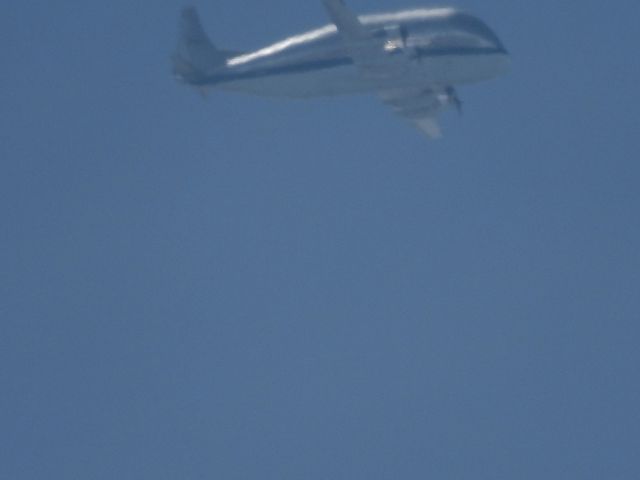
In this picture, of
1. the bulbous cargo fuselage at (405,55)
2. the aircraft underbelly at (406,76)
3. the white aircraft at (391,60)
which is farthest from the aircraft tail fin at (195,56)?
the aircraft underbelly at (406,76)

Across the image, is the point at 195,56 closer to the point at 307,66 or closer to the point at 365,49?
the point at 307,66

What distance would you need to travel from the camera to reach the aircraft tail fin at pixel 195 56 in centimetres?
11438

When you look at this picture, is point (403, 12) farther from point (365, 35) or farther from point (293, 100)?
point (293, 100)

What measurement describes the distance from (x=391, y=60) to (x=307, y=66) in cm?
760

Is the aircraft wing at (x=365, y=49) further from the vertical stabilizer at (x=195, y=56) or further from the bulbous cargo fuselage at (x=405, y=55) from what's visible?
the vertical stabilizer at (x=195, y=56)

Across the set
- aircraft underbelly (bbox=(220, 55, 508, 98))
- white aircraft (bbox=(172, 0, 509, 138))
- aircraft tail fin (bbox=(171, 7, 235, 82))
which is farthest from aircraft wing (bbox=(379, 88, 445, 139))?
aircraft tail fin (bbox=(171, 7, 235, 82))

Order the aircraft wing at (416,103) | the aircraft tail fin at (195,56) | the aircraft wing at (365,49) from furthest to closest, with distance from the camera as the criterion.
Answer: the aircraft tail fin at (195,56) < the aircraft wing at (416,103) < the aircraft wing at (365,49)

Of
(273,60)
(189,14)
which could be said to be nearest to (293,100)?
(273,60)

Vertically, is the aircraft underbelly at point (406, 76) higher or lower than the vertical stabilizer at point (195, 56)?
lower

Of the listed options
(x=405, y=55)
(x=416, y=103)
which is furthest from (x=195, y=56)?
(x=405, y=55)

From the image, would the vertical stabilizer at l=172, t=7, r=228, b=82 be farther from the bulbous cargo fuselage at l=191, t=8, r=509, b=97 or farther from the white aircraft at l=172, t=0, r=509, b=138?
the bulbous cargo fuselage at l=191, t=8, r=509, b=97

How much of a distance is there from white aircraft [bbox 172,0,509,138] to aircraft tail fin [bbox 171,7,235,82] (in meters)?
5.15

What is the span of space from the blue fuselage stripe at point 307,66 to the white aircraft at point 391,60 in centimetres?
7

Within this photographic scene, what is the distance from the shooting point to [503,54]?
10212cm
